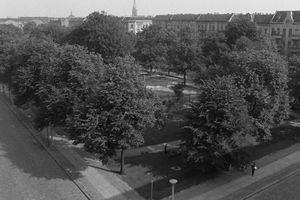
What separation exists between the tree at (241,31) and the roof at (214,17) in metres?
51.2

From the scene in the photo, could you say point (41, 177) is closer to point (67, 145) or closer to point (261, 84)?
point (67, 145)

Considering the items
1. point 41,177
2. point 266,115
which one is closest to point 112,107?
point 41,177

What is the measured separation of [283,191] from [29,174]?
19202 millimetres

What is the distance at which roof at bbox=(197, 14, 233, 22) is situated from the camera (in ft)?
363

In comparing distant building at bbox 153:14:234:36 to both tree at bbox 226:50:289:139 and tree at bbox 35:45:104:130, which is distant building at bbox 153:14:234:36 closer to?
tree at bbox 226:50:289:139

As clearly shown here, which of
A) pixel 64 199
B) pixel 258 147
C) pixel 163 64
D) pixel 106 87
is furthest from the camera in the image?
pixel 163 64

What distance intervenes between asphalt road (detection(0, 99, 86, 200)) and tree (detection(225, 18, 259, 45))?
39.0 meters

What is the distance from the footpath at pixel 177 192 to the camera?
23938mm

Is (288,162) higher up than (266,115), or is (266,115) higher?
(266,115)

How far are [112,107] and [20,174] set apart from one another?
9.34 metres

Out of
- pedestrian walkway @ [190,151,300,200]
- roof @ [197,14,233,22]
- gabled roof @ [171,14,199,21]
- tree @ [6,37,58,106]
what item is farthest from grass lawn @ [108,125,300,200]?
gabled roof @ [171,14,199,21]

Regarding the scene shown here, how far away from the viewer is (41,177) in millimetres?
26234

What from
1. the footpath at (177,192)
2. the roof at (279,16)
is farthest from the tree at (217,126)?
the roof at (279,16)

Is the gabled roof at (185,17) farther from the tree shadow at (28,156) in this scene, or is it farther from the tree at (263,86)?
the tree at (263,86)
